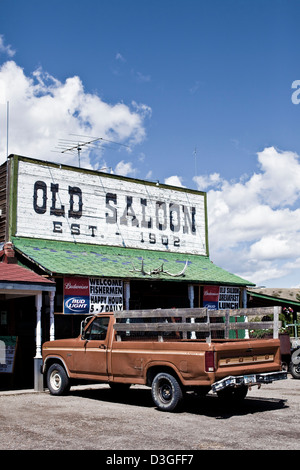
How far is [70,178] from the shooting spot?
2114cm

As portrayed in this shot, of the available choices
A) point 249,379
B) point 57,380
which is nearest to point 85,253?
point 57,380

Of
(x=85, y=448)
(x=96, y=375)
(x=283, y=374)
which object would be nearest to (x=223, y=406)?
(x=283, y=374)

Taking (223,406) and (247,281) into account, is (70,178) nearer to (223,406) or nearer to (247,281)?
(247,281)

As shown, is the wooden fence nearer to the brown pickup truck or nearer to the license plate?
the brown pickup truck

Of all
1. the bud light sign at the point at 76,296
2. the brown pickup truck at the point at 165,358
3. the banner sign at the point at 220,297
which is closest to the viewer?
the brown pickup truck at the point at 165,358

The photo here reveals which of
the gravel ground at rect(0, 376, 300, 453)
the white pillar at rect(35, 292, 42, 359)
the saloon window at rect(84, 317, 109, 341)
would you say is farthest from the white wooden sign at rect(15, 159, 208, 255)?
the gravel ground at rect(0, 376, 300, 453)

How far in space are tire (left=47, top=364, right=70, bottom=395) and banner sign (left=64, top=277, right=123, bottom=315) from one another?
12.6ft

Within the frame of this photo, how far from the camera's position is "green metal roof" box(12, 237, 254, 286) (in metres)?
17.7

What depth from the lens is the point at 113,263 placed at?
19828mm

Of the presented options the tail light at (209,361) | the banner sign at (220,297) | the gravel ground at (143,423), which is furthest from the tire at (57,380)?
the banner sign at (220,297)

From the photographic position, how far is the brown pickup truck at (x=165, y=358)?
10.2 metres

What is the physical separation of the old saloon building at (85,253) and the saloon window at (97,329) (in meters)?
3.32

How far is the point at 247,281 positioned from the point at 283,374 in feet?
39.2

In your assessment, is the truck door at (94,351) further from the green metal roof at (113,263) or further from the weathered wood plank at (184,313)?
the green metal roof at (113,263)
